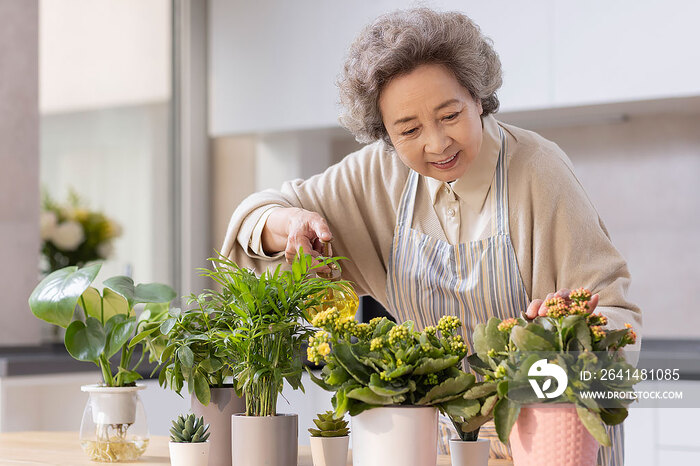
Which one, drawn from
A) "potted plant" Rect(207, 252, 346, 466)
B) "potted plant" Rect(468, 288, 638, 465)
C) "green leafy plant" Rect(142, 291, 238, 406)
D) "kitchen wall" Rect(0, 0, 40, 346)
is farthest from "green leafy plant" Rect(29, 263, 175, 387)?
"kitchen wall" Rect(0, 0, 40, 346)

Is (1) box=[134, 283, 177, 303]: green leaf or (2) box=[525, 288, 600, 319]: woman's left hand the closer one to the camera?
(2) box=[525, 288, 600, 319]: woman's left hand

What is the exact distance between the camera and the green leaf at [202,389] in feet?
3.48

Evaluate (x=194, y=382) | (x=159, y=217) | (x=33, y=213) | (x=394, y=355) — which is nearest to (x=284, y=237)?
(x=194, y=382)

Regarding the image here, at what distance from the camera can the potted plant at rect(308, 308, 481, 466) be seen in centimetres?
91

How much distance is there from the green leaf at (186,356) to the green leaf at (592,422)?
455 mm

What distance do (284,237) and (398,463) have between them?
0.54 m

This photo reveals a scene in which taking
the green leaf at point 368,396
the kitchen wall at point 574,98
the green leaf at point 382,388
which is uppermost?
the kitchen wall at point 574,98

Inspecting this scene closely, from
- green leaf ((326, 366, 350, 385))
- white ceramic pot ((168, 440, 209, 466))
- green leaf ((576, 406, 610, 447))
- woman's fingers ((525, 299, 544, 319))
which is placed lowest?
white ceramic pot ((168, 440, 209, 466))

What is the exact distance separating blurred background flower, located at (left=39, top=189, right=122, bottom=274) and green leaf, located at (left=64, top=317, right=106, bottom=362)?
6.15 feet

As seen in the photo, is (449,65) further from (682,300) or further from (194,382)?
(682,300)

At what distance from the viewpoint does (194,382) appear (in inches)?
41.9

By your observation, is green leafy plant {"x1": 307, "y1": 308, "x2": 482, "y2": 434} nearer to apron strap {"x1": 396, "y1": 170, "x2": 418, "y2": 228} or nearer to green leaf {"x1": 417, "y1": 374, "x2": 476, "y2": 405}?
green leaf {"x1": 417, "y1": 374, "x2": 476, "y2": 405}

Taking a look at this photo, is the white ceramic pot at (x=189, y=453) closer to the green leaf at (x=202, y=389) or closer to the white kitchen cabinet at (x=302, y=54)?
the green leaf at (x=202, y=389)

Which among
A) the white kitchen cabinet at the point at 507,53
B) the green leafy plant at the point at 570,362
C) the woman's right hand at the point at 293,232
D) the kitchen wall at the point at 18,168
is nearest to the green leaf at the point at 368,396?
the green leafy plant at the point at 570,362
